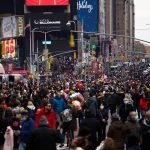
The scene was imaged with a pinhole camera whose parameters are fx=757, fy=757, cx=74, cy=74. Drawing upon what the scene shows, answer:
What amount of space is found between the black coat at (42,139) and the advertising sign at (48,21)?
128 metres

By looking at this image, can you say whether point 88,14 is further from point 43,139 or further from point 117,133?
point 43,139

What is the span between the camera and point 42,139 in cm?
1349

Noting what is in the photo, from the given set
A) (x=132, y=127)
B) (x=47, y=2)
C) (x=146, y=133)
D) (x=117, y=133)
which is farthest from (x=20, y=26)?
(x=117, y=133)

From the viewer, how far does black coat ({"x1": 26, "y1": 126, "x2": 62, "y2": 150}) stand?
13.5 metres

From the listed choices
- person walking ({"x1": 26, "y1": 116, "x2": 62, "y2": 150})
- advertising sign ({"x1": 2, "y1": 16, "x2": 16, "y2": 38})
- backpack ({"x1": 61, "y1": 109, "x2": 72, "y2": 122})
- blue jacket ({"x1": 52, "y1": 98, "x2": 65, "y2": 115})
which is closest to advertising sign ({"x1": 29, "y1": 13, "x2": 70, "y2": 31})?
advertising sign ({"x1": 2, "y1": 16, "x2": 16, "y2": 38})

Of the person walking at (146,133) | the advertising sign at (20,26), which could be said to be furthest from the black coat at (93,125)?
the advertising sign at (20,26)

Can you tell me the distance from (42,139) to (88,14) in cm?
18308

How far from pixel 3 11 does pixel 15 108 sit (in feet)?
435

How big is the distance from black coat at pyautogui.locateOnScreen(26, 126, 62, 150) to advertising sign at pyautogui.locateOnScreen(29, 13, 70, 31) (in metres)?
128

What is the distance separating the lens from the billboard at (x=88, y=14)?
19225cm

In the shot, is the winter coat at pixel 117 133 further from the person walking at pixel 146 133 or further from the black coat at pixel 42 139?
the black coat at pixel 42 139

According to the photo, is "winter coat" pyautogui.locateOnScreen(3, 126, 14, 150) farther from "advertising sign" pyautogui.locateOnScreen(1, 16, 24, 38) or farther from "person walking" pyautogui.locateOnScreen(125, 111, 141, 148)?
"advertising sign" pyautogui.locateOnScreen(1, 16, 24, 38)

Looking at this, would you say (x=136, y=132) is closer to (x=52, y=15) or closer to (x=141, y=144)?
(x=141, y=144)

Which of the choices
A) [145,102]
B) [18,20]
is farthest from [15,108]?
[18,20]
